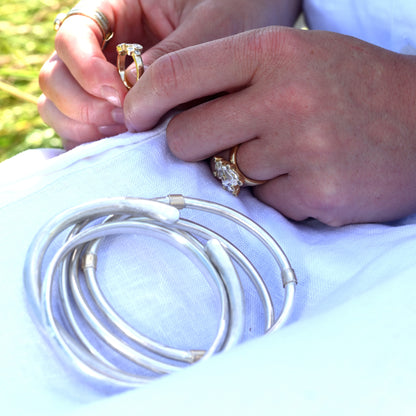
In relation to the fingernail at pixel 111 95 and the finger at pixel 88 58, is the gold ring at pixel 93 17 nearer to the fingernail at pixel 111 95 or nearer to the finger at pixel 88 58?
the finger at pixel 88 58

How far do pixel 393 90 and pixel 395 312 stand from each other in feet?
1.14

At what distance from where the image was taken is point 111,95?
2.38 ft

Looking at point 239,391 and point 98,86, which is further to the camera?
point 98,86

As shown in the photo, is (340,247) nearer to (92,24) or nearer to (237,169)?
(237,169)

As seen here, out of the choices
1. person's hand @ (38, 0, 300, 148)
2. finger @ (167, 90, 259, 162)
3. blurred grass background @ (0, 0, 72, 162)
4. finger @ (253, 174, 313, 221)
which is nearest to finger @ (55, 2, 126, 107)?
person's hand @ (38, 0, 300, 148)

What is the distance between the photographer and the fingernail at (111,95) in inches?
28.5

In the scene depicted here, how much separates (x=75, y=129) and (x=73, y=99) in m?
0.04

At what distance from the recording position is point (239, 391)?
0.38 metres

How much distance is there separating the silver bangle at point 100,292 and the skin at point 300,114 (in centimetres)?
12

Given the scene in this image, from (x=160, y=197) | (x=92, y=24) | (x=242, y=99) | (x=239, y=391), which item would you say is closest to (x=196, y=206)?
(x=160, y=197)

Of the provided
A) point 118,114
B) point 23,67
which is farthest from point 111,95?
point 23,67

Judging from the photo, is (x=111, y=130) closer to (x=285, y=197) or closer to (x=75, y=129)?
(x=75, y=129)

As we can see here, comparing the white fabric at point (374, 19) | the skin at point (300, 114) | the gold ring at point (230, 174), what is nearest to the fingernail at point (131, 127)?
the skin at point (300, 114)

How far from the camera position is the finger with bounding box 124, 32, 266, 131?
64 centimetres
